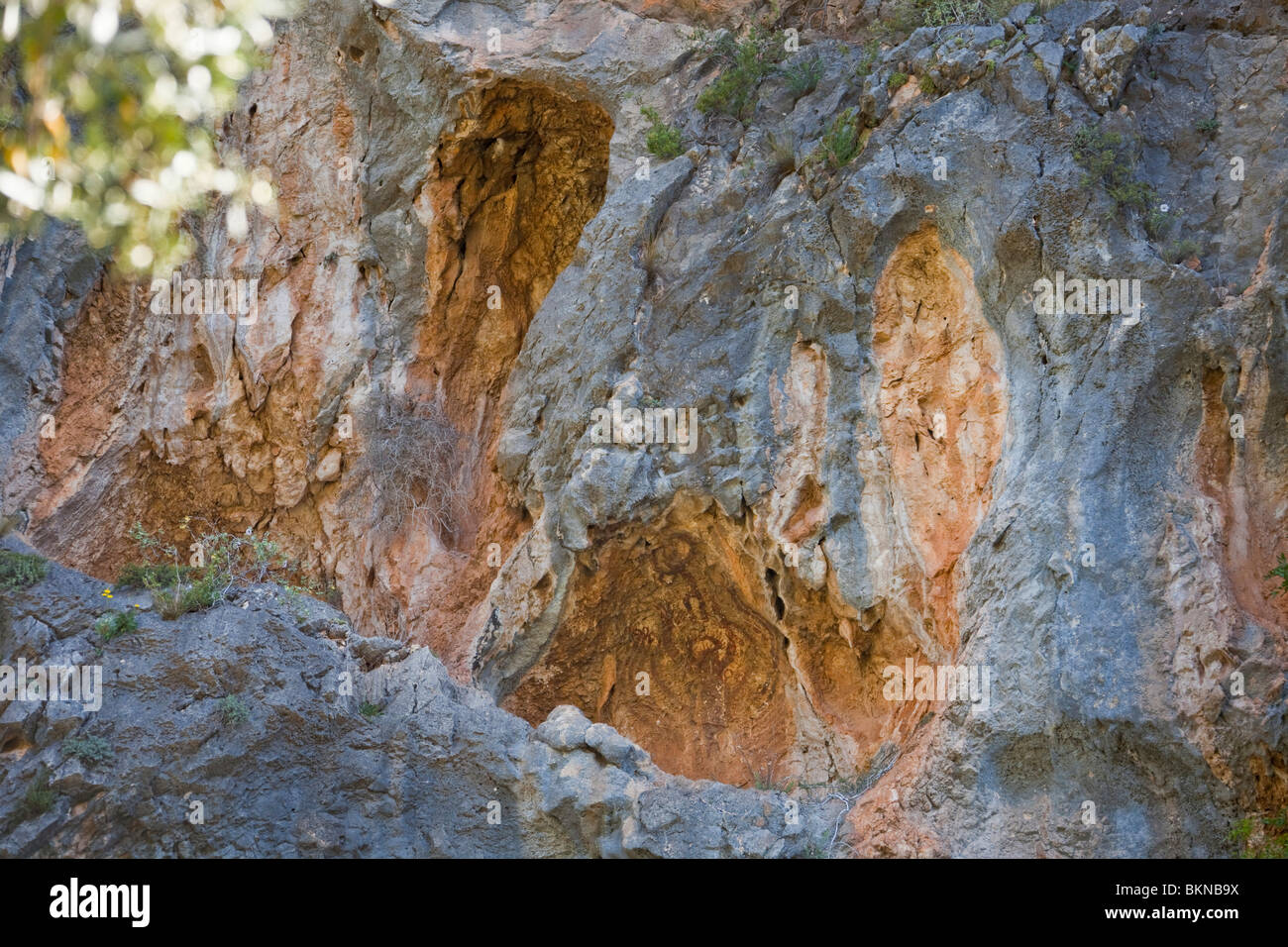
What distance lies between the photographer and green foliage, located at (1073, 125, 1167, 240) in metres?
11.1

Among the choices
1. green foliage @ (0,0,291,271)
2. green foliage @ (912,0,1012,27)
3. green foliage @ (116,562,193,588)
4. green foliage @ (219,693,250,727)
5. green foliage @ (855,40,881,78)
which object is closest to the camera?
green foliage @ (0,0,291,271)

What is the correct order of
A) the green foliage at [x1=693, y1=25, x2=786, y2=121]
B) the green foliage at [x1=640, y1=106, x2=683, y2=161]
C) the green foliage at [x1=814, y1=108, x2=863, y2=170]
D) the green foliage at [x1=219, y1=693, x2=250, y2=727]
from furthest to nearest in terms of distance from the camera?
the green foliage at [x1=693, y1=25, x2=786, y2=121] → the green foliage at [x1=640, y1=106, x2=683, y2=161] → the green foliage at [x1=814, y1=108, x2=863, y2=170] → the green foliage at [x1=219, y1=693, x2=250, y2=727]

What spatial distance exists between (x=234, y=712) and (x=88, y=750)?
1.16 metres

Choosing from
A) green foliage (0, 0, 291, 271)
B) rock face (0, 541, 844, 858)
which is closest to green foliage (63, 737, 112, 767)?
rock face (0, 541, 844, 858)

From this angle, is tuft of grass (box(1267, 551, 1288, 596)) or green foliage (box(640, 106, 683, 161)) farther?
green foliage (box(640, 106, 683, 161))

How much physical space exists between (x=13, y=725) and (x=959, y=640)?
8.08 meters

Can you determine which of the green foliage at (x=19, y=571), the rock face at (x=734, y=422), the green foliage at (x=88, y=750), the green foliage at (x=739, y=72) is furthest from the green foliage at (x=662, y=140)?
the green foliage at (x=88, y=750)

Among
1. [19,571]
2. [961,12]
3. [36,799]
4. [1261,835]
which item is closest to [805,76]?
[961,12]

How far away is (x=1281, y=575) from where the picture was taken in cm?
972

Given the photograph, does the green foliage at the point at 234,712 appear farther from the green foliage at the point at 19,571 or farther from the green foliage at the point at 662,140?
the green foliage at the point at 662,140

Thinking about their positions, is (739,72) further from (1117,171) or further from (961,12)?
(1117,171)

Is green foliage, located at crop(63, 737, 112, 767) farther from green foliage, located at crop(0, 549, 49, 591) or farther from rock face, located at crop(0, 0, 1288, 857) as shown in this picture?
green foliage, located at crop(0, 549, 49, 591)

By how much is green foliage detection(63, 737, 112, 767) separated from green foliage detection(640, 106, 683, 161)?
8.46m

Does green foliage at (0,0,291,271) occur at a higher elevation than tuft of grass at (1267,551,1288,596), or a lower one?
higher
